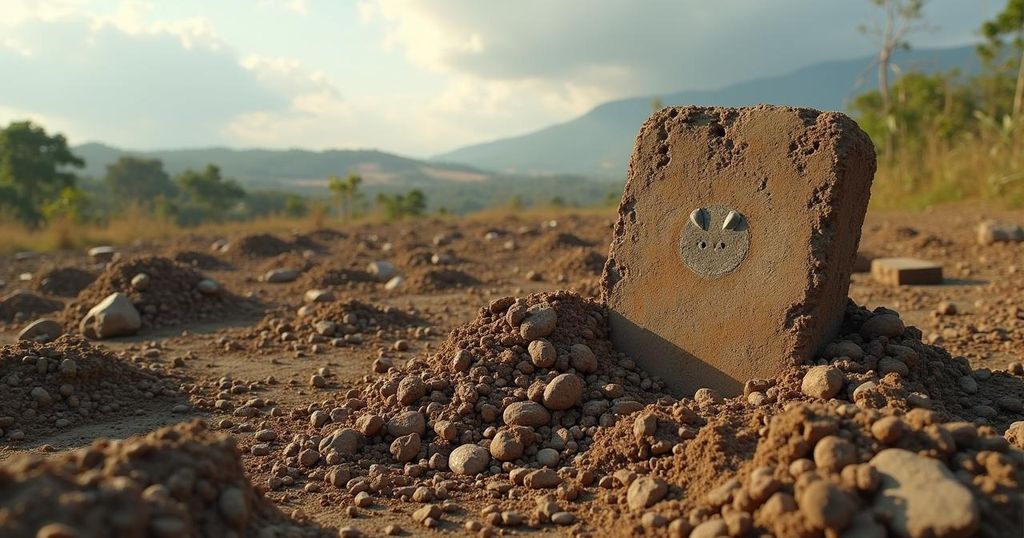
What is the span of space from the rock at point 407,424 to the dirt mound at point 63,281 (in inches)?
236

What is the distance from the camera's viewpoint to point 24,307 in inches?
267

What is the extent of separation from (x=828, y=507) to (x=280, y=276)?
281 inches

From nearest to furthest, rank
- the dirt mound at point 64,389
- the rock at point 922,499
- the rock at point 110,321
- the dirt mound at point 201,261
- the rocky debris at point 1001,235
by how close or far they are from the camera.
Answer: the rock at point 922,499, the dirt mound at point 64,389, the rock at point 110,321, the rocky debris at point 1001,235, the dirt mound at point 201,261

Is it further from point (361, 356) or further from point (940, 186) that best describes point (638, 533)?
point (940, 186)

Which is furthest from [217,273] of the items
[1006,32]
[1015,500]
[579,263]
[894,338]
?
[1006,32]

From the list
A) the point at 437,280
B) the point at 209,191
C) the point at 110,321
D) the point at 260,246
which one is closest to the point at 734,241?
the point at 437,280

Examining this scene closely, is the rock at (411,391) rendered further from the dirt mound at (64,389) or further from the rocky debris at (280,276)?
the rocky debris at (280,276)

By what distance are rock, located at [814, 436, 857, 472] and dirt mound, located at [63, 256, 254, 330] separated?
5.41 meters

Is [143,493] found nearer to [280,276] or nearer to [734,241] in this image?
[734,241]

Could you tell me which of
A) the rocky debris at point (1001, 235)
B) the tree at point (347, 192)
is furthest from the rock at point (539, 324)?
the tree at point (347, 192)

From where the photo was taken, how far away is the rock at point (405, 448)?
314 cm

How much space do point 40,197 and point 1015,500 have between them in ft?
86.1

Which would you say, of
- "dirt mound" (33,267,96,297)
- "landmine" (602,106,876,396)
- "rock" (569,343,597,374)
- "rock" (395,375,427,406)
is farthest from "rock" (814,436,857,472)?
"dirt mound" (33,267,96,297)

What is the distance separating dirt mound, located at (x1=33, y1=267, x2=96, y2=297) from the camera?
25.9 ft
